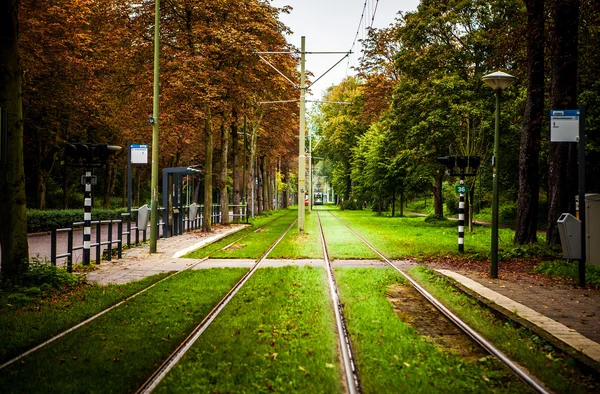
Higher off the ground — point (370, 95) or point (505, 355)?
point (370, 95)

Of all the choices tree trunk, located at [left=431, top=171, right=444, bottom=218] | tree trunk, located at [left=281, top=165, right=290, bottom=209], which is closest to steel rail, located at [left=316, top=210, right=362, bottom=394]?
tree trunk, located at [left=431, top=171, right=444, bottom=218]

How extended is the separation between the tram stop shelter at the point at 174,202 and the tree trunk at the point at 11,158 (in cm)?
1093

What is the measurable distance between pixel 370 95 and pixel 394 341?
97.0 ft

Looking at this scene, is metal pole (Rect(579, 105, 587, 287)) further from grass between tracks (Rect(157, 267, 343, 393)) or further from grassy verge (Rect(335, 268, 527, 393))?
grass between tracks (Rect(157, 267, 343, 393))

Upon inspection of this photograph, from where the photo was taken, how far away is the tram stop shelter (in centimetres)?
1977

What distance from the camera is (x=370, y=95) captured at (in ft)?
111

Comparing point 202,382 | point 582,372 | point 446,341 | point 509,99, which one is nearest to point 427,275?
point 446,341

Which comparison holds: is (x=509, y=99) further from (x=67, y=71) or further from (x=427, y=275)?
(x=67, y=71)

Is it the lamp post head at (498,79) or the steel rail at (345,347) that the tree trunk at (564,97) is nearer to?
the lamp post head at (498,79)

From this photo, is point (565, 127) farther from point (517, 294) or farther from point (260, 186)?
point (260, 186)

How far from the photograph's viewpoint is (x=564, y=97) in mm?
12742

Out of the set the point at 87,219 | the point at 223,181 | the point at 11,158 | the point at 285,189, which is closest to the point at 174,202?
the point at 223,181

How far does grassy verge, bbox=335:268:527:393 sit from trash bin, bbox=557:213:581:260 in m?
4.24

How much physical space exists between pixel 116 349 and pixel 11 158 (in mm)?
4672
